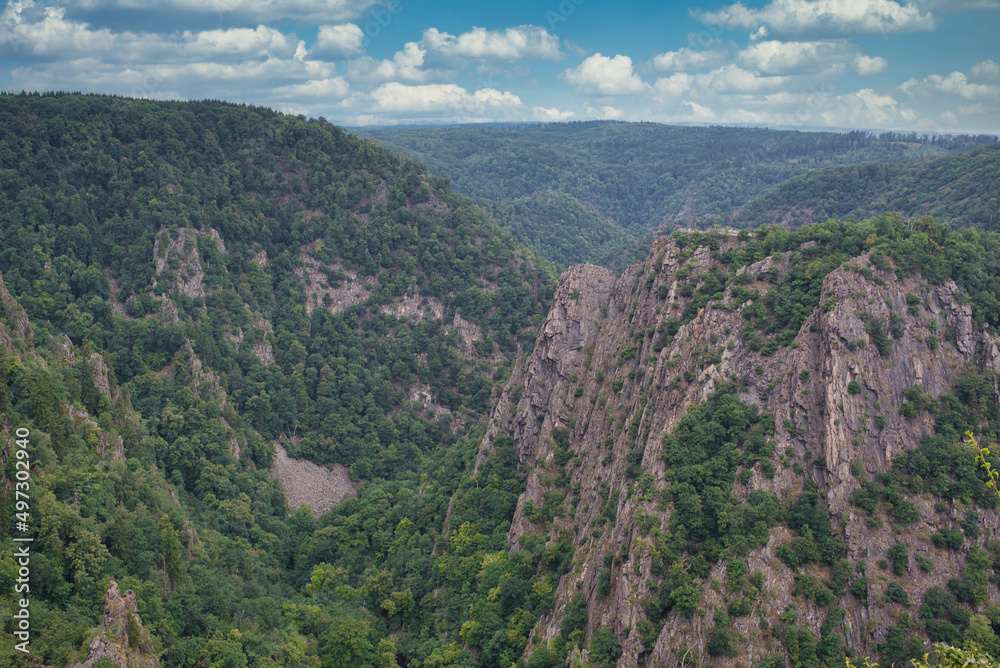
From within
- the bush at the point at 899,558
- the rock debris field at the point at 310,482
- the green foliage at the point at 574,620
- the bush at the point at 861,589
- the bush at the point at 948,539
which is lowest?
the rock debris field at the point at 310,482

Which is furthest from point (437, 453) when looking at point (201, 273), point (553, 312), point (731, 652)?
point (731, 652)

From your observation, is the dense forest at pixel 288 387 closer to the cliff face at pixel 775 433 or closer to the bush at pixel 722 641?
the cliff face at pixel 775 433

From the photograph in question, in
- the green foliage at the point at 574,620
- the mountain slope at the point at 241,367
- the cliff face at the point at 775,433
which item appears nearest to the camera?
the cliff face at the point at 775,433

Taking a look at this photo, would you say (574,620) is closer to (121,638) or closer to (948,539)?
(948,539)

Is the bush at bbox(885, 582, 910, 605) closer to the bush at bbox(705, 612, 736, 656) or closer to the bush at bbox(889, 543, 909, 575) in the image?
the bush at bbox(889, 543, 909, 575)

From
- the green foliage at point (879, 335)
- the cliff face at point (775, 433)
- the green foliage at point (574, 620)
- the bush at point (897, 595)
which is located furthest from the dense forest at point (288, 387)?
the green foliage at point (879, 335)

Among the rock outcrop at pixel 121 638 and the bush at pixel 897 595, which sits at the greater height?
the bush at pixel 897 595

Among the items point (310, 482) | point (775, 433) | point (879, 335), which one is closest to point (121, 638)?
point (775, 433)

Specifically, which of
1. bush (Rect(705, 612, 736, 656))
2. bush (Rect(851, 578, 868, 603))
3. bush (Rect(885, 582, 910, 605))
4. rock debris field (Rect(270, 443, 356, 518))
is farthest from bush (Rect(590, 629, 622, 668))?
rock debris field (Rect(270, 443, 356, 518))
